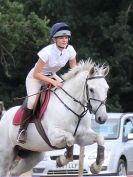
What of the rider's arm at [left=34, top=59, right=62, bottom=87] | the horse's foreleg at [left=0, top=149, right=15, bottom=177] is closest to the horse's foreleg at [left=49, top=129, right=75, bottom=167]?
the rider's arm at [left=34, top=59, right=62, bottom=87]

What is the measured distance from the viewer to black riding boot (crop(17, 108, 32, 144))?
10914mm

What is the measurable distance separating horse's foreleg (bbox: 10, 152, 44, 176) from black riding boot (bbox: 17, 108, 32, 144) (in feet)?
2.68

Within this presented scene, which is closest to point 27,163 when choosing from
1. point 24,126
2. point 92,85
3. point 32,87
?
point 24,126

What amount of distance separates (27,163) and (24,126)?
1028mm

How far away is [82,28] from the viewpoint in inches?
1246

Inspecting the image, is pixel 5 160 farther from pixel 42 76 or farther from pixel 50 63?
pixel 50 63

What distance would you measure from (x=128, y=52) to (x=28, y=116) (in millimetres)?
19472

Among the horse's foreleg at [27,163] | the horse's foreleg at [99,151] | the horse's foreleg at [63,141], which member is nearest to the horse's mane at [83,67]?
the horse's foreleg at [63,141]

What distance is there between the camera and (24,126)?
36.1 feet

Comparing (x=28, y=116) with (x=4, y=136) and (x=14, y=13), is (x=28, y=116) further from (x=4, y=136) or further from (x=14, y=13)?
(x=14, y=13)

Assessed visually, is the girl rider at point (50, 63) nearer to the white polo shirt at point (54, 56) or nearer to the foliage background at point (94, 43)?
the white polo shirt at point (54, 56)

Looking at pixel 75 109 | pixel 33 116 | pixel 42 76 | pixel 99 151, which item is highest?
pixel 42 76

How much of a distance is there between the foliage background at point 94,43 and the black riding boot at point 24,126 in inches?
689

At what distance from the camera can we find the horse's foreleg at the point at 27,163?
11.7 meters
